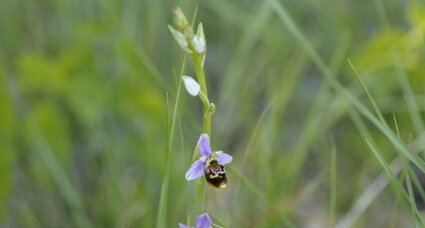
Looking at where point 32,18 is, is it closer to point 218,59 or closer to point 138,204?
point 218,59

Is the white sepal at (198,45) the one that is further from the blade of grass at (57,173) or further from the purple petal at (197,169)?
the blade of grass at (57,173)

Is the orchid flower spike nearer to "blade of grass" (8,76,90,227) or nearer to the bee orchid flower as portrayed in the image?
the bee orchid flower

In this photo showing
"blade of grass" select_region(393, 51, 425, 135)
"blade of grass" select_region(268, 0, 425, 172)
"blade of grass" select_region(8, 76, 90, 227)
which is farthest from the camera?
"blade of grass" select_region(8, 76, 90, 227)

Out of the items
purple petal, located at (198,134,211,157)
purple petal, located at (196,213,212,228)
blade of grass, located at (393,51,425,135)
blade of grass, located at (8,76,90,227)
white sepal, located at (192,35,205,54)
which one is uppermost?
blade of grass, located at (8,76,90,227)

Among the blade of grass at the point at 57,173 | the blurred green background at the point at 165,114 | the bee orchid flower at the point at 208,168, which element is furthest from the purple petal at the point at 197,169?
the blade of grass at the point at 57,173

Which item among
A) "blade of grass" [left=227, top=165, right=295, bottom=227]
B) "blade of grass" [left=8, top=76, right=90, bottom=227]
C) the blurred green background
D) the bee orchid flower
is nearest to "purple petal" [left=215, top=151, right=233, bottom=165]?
the bee orchid flower

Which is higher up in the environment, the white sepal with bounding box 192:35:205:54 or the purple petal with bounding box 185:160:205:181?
the white sepal with bounding box 192:35:205:54

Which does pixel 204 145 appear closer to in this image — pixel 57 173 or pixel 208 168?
pixel 208 168
